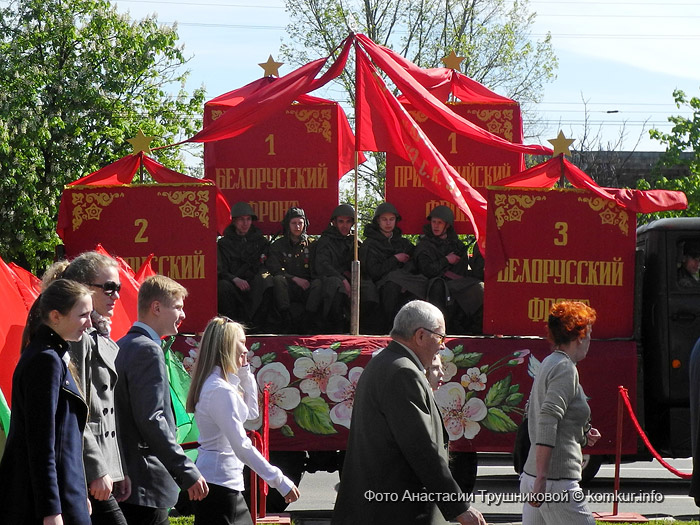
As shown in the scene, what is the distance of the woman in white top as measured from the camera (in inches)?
185

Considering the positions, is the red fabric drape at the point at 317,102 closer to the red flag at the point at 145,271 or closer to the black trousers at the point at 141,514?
the red flag at the point at 145,271

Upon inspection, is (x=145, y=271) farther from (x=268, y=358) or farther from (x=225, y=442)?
(x=225, y=442)

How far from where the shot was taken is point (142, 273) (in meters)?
7.87

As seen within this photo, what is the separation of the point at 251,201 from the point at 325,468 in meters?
2.98

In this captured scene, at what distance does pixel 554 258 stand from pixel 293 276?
2.36m

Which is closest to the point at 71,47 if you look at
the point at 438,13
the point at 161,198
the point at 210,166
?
the point at 438,13

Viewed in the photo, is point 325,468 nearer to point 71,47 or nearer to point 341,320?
point 341,320

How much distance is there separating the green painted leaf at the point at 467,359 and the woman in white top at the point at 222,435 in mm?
3754

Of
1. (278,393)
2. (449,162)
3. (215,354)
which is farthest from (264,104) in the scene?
(215,354)

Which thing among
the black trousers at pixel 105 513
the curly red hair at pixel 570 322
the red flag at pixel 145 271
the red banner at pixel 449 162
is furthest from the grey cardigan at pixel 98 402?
the red banner at pixel 449 162

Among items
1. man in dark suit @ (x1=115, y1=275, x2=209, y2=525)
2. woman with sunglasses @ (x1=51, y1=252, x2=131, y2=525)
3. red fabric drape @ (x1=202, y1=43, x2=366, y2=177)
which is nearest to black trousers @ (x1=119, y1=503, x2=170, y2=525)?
man in dark suit @ (x1=115, y1=275, x2=209, y2=525)

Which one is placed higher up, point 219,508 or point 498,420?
point 219,508

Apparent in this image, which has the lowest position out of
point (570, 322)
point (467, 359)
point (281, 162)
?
point (467, 359)

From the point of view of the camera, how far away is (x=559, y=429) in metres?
A: 4.94
